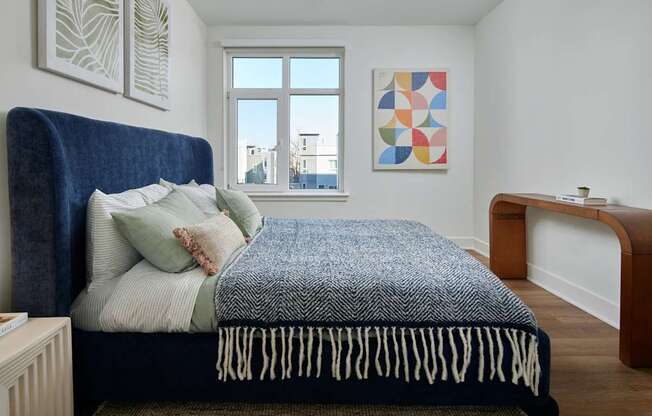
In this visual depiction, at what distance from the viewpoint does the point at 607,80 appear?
262 centimetres

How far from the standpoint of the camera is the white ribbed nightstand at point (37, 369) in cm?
116

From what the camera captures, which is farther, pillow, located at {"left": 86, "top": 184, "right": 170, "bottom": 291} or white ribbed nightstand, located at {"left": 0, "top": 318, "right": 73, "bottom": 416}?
pillow, located at {"left": 86, "top": 184, "right": 170, "bottom": 291}

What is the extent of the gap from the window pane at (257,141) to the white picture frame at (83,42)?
2.34 meters

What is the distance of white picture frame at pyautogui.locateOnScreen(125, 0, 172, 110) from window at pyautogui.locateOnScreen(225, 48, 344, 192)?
142 cm

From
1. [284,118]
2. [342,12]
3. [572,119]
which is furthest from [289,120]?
[572,119]

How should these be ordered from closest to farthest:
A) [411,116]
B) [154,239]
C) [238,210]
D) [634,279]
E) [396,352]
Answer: [396,352], [154,239], [634,279], [238,210], [411,116]

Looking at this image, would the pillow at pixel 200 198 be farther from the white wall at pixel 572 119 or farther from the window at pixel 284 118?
the white wall at pixel 572 119

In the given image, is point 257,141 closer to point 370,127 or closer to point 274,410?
point 370,127

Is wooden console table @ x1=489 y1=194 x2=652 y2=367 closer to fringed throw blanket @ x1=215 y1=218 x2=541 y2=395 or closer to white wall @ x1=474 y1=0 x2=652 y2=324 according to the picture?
white wall @ x1=474 y1=0 x2=652 y2=324

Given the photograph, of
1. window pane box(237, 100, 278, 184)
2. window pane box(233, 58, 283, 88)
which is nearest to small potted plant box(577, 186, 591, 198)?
window pane box(237, 100, 278, 184)

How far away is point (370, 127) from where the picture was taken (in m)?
4.74

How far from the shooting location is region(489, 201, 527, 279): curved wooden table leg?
363cm

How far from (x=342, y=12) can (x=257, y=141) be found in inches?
64.2

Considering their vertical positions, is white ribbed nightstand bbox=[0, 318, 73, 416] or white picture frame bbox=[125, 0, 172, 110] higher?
white picture frame bbox=[125, 0, 172, 110]
